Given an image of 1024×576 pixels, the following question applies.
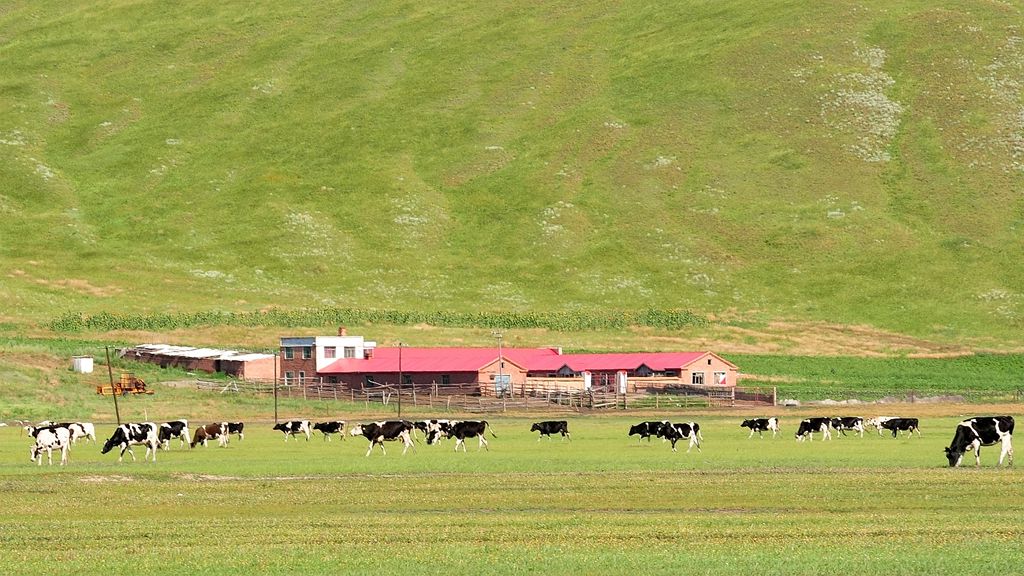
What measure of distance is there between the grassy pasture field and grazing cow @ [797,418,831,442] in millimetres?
9955

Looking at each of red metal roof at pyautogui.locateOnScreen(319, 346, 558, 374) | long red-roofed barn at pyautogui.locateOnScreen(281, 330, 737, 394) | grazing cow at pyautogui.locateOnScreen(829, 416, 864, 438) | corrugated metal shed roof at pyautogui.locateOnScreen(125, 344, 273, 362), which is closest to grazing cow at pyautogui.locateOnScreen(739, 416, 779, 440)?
grazing cow at pyautogui.locateOnScreen(829, 416, 864, 438)

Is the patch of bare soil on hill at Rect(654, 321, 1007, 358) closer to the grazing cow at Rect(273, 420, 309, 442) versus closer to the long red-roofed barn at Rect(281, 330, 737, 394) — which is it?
the long red-roofed barn at Rect(281, 330, 737, 394)

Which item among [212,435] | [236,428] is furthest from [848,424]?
[212,435]

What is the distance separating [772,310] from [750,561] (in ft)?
471

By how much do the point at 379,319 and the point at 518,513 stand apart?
12198cm

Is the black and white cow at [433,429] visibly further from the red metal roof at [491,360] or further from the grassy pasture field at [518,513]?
the red metal roof at [491,360]

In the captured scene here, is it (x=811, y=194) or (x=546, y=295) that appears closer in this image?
(x=546, y=295)

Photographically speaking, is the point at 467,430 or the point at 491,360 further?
the point at 491,360

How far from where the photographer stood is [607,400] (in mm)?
102312

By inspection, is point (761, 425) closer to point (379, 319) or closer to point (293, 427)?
point (293, 427)

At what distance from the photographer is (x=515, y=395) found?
10856cm

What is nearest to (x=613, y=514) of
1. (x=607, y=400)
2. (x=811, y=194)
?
(x=607, y=400)

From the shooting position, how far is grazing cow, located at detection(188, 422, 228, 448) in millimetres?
63938

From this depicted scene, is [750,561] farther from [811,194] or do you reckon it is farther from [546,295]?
[811,194]
